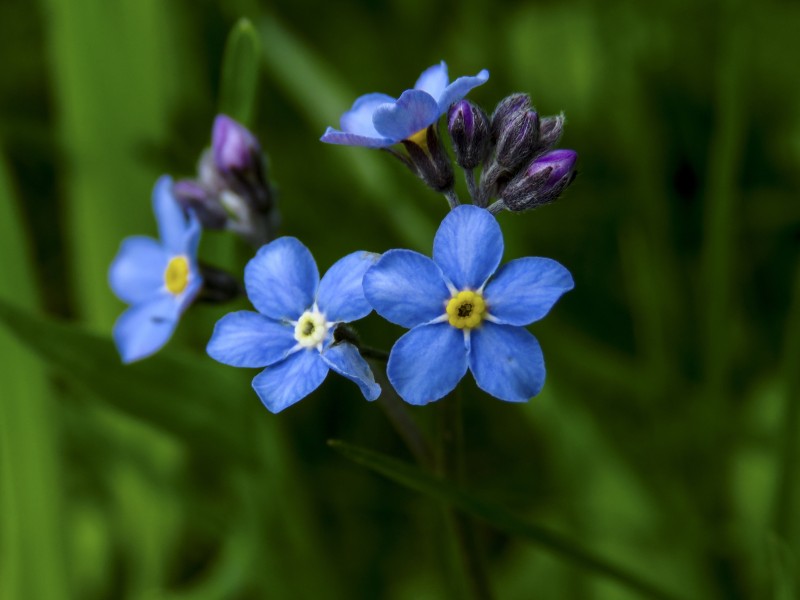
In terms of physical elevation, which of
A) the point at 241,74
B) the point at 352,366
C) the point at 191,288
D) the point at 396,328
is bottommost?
the point at 352,366

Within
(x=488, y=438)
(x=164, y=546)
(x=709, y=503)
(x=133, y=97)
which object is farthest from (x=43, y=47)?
(x=709, y=503)

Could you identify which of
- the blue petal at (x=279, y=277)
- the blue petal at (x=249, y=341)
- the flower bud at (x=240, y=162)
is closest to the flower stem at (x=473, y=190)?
the blue petal at (x=279, y=277)

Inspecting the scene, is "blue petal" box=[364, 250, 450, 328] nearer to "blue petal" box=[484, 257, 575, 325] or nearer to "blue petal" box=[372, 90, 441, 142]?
"blue petal" box=[484, 257, 575, 325]

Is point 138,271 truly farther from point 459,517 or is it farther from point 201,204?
point 459,517

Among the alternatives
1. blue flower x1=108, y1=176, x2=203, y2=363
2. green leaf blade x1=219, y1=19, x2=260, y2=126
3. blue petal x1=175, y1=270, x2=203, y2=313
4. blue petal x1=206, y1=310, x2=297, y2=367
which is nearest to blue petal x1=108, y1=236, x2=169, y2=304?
blue flower x1=108, y1=176, x2=203, y2=363

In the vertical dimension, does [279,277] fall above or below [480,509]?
above

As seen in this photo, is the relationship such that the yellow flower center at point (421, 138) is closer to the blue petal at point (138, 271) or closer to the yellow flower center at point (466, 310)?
the yellow flower center at point (466, 310)

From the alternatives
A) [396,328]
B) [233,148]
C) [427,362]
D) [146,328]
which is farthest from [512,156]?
[396,328]
